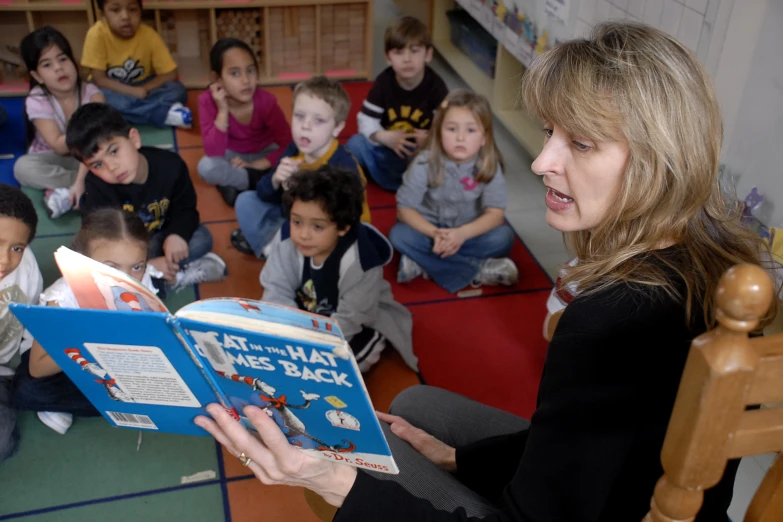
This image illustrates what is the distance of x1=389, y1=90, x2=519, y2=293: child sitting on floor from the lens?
2.40m

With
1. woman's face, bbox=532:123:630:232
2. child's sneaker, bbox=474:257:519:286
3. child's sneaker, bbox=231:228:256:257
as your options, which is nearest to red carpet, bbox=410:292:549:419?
child's sneaker, bbox=474:257:519:286

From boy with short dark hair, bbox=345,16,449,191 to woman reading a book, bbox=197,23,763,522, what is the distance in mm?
1997

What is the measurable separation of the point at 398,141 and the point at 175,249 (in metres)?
1.04

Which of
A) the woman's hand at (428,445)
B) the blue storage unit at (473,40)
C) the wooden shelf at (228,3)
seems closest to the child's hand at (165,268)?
the woman's hand at (428,445)

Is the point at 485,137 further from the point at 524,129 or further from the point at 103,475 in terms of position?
the point at 103,475

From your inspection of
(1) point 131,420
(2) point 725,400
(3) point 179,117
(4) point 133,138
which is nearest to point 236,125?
(3) point 179,117

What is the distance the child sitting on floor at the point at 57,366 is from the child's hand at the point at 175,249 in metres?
0.45

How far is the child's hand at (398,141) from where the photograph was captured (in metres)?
2.97

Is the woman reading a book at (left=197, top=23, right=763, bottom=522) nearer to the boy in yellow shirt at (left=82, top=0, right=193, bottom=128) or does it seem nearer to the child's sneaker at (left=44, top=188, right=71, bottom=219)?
the child's sneaker at (left=44, top=188, right=71, bottom=219)

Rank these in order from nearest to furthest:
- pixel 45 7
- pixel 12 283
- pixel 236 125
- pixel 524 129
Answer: pixel 12 283 → pixel 236 125 → pixel 524 129 → pixel 45 7

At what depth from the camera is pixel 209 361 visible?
101 centimetres

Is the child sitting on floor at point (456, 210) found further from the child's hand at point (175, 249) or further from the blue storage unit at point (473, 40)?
the blue storage unit at point (473, 40)

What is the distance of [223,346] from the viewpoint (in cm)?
96

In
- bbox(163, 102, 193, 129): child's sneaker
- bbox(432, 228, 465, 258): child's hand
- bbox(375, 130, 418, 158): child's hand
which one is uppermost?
bbox(375, 130, 418, 158): child's hand
